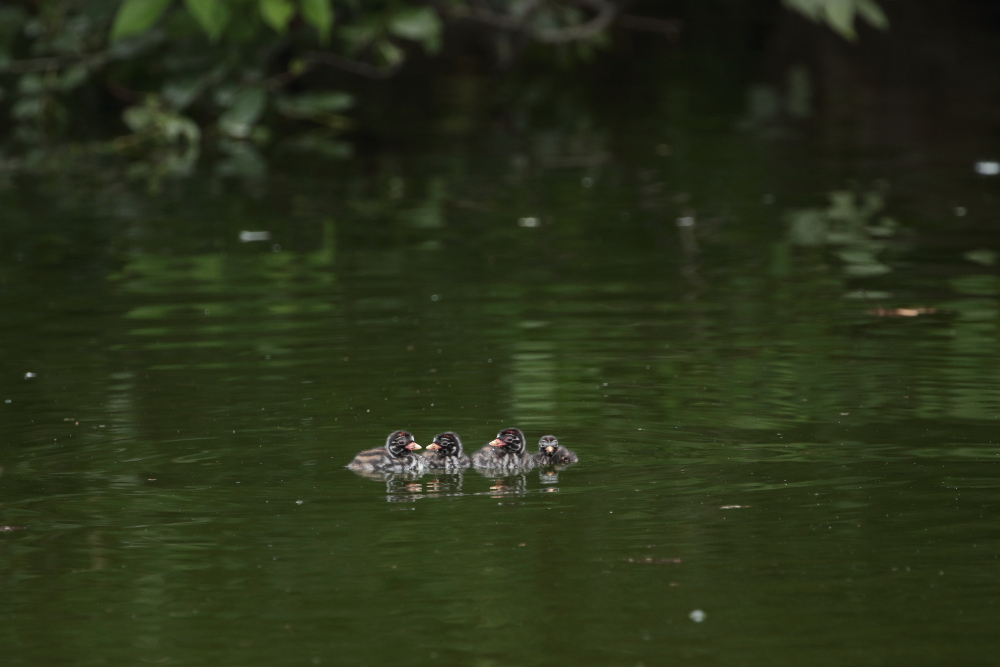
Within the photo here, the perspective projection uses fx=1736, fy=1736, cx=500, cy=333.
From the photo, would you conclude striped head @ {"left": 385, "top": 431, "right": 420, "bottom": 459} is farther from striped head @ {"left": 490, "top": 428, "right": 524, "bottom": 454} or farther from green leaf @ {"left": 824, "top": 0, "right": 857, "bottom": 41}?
green leaf @ {"left": 824, "top": 0, "right": 857, "bottom": 41}

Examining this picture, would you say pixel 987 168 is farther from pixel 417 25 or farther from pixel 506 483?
pixel 506 483

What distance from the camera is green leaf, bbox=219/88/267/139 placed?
20.6 metres

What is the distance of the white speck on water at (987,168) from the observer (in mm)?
18969

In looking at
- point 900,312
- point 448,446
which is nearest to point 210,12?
point 900,312

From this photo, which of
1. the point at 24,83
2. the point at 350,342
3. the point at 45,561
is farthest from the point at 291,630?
the point at 24,83

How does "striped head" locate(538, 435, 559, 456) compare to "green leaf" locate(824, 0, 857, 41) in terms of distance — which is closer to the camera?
"striped head" locate(538, 435, 559, 456)

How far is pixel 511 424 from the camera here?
8719 millimetres

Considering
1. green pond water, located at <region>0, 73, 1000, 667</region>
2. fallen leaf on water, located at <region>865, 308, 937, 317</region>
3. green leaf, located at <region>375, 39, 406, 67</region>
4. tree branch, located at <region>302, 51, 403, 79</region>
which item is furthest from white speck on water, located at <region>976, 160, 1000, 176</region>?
fallen leaf on water, located at <region>865, 308, 937, 317</region>

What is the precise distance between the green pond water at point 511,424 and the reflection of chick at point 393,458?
0.11m

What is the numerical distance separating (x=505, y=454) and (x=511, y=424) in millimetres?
734

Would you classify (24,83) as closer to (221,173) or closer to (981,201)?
(221,173)

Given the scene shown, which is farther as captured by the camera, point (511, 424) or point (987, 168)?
point (987, 168)

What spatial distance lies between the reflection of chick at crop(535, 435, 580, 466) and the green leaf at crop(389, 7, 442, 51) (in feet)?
41.2

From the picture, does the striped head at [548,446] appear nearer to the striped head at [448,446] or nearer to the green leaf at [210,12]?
the striped head at [448,446]
